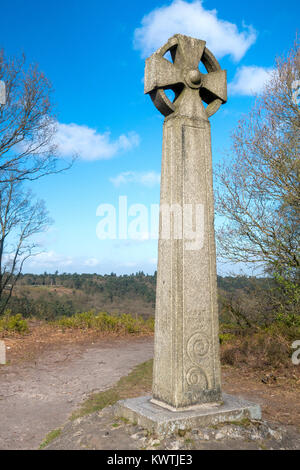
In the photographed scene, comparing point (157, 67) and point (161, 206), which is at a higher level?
point (157, 67)

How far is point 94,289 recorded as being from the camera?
103 feet

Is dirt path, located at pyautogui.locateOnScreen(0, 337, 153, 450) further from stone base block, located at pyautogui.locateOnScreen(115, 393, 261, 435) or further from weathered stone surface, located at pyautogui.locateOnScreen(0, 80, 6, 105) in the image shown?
weathered stone surface, located at pyautogui.locateOnScreen(0, 80, 6, 105)

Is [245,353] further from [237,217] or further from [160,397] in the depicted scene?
[160,397]

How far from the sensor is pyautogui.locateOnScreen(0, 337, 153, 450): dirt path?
4.55 meters

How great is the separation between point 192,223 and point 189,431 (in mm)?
1920

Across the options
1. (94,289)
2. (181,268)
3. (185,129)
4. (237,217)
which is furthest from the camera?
(94,289)

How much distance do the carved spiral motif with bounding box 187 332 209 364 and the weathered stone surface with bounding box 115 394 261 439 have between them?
1.53 ft

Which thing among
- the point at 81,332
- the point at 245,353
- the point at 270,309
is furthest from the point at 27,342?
the point at 270,309

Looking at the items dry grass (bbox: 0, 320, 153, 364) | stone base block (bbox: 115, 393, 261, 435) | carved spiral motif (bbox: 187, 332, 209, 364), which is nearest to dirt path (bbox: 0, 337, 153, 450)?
dry grass (bbox: 0, 320, 153, 364)

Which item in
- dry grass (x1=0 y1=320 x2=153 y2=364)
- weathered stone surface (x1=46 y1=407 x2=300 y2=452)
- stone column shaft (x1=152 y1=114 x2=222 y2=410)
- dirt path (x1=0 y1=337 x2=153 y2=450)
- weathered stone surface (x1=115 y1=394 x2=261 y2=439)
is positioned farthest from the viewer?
dry grass (x1=0 y1=320 x2=153 y2=364)

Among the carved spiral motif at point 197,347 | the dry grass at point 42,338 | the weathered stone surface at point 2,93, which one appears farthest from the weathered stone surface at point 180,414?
the weathered stone surface at point 2,93

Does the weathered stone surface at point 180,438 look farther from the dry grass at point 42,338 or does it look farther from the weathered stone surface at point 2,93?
the weathered stone surface at point 2,93

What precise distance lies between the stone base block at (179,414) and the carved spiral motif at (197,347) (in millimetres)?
465

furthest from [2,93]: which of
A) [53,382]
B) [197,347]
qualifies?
[197,347]
